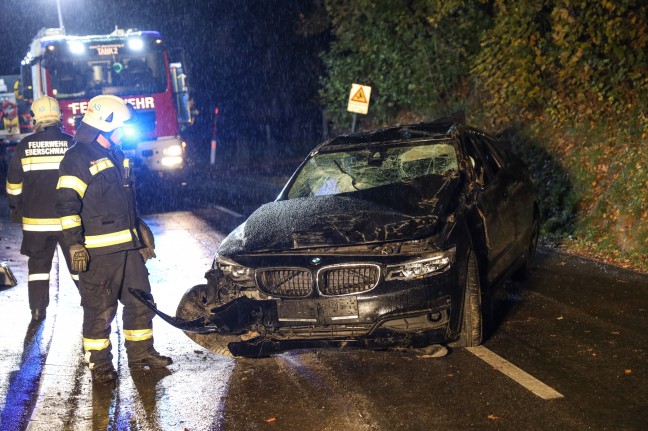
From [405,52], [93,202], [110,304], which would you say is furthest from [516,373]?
[405,52]

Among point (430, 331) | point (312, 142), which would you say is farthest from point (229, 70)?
point (430, 331)

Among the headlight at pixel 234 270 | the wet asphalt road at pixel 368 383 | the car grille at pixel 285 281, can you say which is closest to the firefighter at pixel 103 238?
the wet asphalt road at pixel 368 383

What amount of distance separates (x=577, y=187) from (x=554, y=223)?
798mm

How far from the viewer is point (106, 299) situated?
19.7ft

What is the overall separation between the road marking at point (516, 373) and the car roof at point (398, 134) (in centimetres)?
207

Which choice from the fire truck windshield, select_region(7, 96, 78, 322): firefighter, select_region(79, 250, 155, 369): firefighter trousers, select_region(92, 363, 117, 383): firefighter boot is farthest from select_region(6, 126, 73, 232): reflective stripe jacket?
the fire truck windshield

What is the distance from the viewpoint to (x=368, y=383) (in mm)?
5449

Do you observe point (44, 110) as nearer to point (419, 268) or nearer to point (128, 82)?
point (419, 268)

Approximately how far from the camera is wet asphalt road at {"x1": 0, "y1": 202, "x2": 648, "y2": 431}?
4812 mm

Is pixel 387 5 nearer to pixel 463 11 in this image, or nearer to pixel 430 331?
→ pixel 463 11

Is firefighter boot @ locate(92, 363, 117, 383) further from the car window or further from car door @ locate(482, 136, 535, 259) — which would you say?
car door @ locate(482, 136, 535, 259)

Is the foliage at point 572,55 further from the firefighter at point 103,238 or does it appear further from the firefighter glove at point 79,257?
the firefighter glove at point 79,257

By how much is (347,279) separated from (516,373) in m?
1.27

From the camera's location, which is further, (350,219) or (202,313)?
(350,219)
